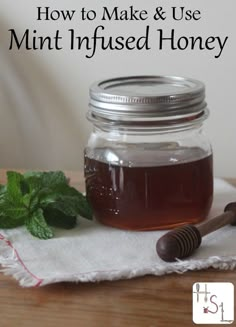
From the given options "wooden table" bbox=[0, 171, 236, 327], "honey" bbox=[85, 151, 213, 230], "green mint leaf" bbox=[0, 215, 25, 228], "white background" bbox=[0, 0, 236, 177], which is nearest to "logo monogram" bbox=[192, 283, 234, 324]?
"wooden table" bbox=[0, 171, 236, 327]

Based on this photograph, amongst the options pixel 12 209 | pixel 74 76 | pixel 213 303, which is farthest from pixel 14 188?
pixel 74 76

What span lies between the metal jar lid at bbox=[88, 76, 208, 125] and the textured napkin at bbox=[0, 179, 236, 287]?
13cm

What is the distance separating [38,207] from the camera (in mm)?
767

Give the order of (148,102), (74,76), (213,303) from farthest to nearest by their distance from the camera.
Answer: (74,76), (148,102), (213,303)

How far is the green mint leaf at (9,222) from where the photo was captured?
77cm

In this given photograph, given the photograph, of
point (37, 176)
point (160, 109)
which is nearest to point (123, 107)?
point (160, 109)

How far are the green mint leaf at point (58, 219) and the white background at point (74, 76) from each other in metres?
0.65

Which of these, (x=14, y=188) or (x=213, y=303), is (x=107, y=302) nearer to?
(x=213, y=303)

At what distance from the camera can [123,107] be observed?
738 mm

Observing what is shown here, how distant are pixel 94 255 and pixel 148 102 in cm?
17

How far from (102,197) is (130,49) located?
2.11 feet

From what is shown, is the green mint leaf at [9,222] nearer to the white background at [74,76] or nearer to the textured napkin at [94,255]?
the textured napkin at [94,255]

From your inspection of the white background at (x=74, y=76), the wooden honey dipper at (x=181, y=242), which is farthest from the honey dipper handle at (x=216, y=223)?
the white background at (x=74, y=76)

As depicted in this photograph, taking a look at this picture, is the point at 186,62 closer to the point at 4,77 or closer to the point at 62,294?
the point at 4,77
